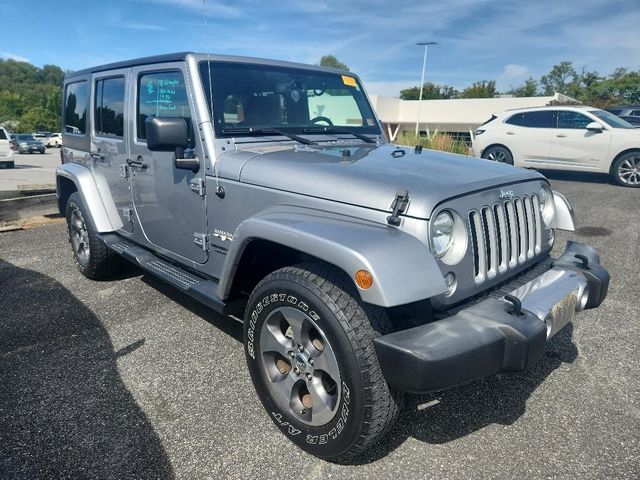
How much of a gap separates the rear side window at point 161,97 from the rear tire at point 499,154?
926 centimetres

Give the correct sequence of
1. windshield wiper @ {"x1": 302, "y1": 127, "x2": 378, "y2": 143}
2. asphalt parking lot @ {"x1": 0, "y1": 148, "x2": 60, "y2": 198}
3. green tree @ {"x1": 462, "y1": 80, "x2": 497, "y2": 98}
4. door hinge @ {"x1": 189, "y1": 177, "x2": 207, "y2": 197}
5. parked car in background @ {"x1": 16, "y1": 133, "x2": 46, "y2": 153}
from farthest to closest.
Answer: green tree @ {"x1": 462, "y1": 80, "x2": 497, "y2": 98}, parked car in background @ {"x1": 16, "y1": 133, "x2": 46, "y2": 153}, asphalt parking lot @ {"x1": 0, "y1": 148, "x2": 60, "y2": 198}, windshield wiper @ {"x1": 302, "y1": 127, "x2": 378, "y2": 143}, door hinge @ {"x1": 189, "y1": 177, "x2": 207, "y2": 197}

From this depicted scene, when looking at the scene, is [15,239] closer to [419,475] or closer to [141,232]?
[141,232]

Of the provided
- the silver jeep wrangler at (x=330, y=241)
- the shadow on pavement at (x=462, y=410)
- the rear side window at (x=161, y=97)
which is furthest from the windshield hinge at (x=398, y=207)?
the rear side window at (x=161, y=97)

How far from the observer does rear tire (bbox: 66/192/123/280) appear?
4184 mm

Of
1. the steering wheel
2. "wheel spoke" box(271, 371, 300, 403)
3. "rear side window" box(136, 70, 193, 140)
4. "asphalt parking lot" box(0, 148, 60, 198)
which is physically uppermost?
"rear side window" box(136, 70, 193, 140)

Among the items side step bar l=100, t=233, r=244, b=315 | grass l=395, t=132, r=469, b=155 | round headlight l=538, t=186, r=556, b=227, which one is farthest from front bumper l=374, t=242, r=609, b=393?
grass l=395, t=132, r=469, b=155

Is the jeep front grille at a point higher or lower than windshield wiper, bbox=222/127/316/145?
lower

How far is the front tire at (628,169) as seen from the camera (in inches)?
375

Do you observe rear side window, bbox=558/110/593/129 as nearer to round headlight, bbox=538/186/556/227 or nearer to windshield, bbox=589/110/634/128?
windshield, bbox=589/110/634/128

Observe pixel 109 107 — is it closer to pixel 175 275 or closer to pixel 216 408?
pixel 175 275

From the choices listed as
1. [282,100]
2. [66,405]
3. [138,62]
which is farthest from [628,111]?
[66,405]

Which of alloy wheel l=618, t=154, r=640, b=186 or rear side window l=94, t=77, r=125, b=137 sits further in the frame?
alloy wheel l=618, t=154, r=640, b=186

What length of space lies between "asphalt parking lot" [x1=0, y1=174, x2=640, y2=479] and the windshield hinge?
1.16 meters

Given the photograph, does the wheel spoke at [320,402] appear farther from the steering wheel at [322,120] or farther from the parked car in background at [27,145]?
the parked car in background at [27,145]
